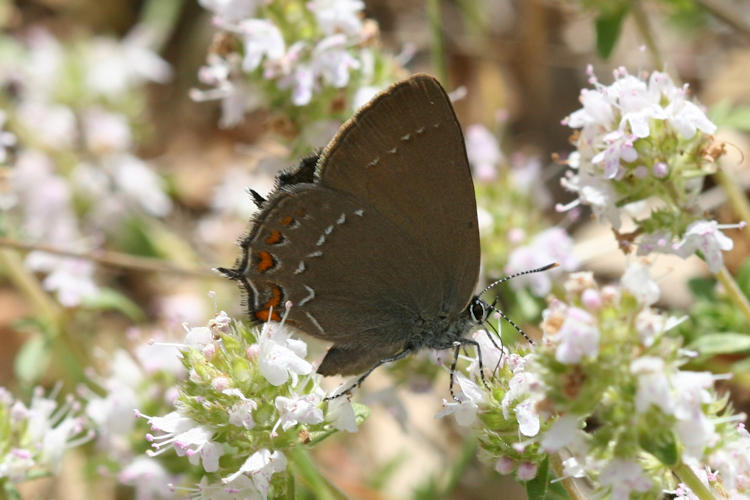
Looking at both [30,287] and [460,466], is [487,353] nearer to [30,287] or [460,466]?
[460,466]

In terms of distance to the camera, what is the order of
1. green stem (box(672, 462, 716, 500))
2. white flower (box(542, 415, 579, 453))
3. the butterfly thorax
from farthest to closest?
1. the butterfly thorax
2. green stem (box(672, 462, 716, 500))
3. white flower (box(542, 415, 579, 453))

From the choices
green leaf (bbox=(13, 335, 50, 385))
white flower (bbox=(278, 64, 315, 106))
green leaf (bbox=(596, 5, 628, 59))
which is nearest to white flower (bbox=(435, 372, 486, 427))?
white flower (bbox=(278, 64, 315, 106))

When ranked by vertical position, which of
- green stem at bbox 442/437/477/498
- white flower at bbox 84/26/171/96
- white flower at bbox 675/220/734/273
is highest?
white flower at bbox 675/220/734/273

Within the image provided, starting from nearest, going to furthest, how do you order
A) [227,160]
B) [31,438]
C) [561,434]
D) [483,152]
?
[561,434]
[31,438]
[483,152]
[227,160]

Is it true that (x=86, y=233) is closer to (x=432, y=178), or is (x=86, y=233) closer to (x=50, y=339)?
(x=50, y=339)

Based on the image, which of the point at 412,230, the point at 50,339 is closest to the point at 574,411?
the point at 412,230

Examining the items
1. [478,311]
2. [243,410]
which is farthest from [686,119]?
[243,410]

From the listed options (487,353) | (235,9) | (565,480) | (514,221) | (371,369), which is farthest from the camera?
(514,221)

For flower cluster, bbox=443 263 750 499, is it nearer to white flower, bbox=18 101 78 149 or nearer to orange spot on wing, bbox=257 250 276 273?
orange spot on wing, bbox=257 250 276 273
